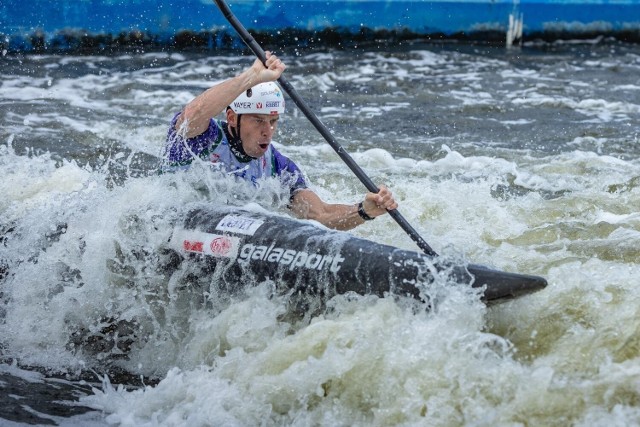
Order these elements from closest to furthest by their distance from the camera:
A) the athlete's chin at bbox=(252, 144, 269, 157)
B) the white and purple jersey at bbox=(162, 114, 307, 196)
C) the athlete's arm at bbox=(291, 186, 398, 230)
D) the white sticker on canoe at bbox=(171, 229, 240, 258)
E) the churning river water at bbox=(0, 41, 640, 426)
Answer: the churning river water at bbox=(0, 41, 640, 426) < the white sticker on canoe at bbox=(171, 229, 240, 258) < the athlete's arm at bbox=(291, 186, 398, 230) < the white and purple jersey at bbox=(162, 114, 307, 196) < the athlete's chin at bbox=(252, 144, 269, 157)

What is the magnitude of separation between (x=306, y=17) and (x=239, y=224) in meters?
10.6

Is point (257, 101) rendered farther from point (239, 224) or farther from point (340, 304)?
point (340, 304)

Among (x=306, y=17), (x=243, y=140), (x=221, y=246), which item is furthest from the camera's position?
(x=306, y=17)

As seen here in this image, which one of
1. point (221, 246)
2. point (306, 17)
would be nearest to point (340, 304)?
point (221, 246)

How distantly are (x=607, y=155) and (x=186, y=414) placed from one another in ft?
21.0

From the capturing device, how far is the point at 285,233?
5.03 meters

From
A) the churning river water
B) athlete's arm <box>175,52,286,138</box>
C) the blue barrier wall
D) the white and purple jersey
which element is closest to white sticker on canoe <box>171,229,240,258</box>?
the churning river water

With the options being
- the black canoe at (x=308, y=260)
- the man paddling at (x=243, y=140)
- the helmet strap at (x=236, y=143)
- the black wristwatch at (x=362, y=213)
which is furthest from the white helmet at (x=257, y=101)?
the black wristwatch at (x=362, y=213)

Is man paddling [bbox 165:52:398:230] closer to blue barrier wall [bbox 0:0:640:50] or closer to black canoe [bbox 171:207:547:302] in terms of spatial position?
black canoe [bbox 171:207:547:302]

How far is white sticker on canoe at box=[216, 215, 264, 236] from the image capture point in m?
5.15

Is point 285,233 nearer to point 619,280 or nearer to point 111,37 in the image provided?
point 619,280

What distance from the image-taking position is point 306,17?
1530cm

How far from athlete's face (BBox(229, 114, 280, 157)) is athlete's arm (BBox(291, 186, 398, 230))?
0.47 meters

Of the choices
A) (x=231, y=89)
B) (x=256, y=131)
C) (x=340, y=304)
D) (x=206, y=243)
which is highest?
(x=231, y=89)
